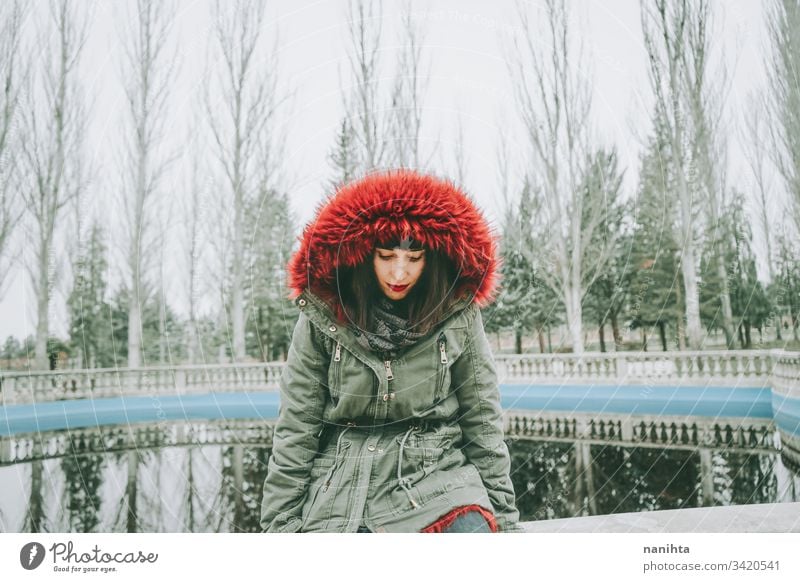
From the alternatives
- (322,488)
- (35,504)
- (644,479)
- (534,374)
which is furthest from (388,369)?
(35,504)

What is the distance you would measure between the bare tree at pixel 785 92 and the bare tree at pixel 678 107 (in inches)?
9.3

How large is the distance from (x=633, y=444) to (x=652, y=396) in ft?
0.57

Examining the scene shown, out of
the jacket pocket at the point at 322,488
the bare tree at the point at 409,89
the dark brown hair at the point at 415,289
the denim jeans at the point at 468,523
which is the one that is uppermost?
the bare tree at the point at 409,89

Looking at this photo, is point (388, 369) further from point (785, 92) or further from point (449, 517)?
point (785, 92)

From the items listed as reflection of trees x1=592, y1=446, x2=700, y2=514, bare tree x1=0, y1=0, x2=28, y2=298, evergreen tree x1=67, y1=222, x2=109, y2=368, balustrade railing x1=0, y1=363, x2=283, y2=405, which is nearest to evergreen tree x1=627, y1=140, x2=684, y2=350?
reflection of trees x1=592, y1=446, x2=700, y2=514

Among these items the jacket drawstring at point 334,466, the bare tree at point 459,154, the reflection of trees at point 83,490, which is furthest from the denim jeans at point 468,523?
the reflection of trees at point 83,490

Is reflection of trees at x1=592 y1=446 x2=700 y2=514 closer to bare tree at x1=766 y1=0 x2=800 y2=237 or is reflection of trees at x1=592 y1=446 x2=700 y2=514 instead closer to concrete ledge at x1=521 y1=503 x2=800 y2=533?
concrete ledge at x1=521 y1=503 x2=800 y2=533

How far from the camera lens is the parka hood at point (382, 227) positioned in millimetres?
1176

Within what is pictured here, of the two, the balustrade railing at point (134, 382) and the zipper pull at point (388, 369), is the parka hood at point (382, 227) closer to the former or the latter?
the zipper pull at point (388, 369)

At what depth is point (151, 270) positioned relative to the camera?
5.51 feet

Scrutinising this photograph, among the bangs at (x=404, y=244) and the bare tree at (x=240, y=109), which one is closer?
the bangs at (x=404, y=244)

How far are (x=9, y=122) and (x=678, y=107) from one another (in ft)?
6.34
